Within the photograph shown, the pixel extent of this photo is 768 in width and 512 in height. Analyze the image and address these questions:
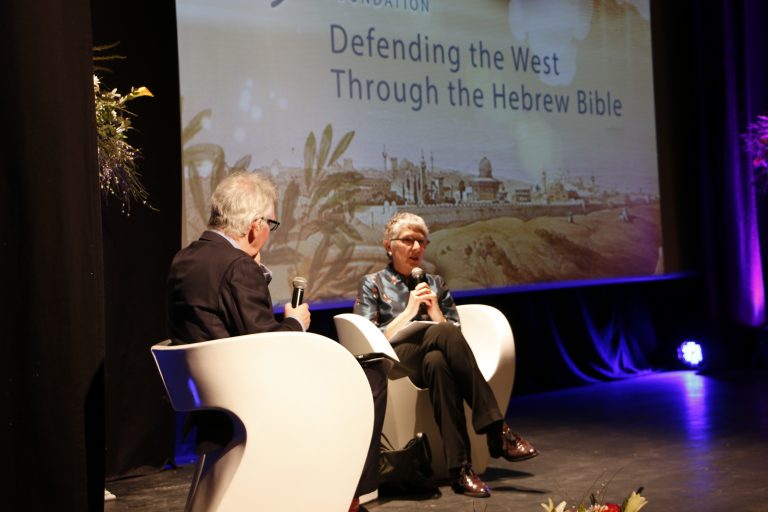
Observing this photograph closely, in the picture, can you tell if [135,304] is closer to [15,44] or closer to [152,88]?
[152,88]

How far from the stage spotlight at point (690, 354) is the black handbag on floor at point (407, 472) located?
4029mm

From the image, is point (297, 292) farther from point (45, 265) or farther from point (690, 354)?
point (690, 354)

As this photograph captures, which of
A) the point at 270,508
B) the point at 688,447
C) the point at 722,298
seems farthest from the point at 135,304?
the point at 722,298

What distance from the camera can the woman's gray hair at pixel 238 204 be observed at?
2.83 m

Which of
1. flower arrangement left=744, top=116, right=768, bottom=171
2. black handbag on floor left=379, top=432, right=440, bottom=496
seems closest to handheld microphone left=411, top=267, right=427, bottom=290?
black handbag on floor left=379, top=432, right=440, bottom=496

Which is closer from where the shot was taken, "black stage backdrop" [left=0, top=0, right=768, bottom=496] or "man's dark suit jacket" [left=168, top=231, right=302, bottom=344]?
"black stage backdrop" [left=0, top=0, right=768, bottom=496]

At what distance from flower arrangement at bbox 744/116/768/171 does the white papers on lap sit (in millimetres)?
3560

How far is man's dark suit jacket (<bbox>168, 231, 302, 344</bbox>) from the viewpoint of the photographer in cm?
264

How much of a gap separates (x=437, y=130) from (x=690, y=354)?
9.21 feet

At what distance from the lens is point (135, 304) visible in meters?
4.65

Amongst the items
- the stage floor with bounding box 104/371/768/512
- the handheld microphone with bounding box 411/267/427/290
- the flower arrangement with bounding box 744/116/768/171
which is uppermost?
the flower arrangement with bounding box 744/116/768/171

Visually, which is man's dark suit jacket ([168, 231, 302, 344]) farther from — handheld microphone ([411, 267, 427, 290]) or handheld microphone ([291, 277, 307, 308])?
handheld microphone ([411, 267, 427, 290])

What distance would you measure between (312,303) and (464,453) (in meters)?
1.71

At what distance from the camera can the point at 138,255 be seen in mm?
4660
